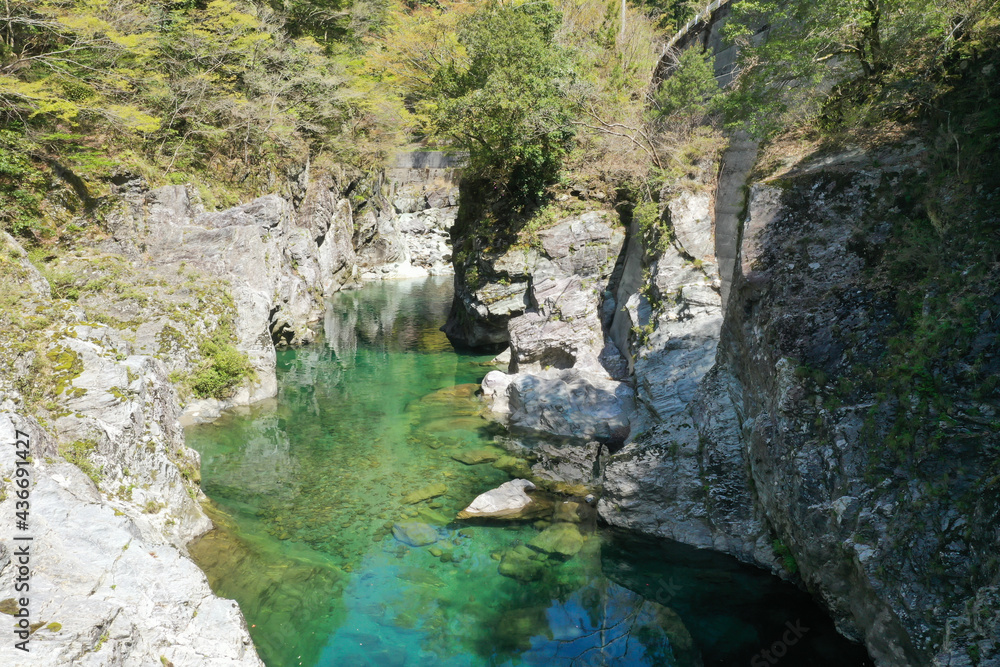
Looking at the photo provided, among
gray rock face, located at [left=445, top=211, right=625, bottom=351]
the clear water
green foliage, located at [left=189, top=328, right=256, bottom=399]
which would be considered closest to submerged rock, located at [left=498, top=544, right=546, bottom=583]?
the clear water

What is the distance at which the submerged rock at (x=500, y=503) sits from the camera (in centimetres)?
958

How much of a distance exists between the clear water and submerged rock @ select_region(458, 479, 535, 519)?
246 millimetres

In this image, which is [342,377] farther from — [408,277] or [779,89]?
[408,277]

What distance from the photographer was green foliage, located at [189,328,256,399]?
1329 centimetres

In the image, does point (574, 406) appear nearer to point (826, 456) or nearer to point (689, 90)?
point (826, 456)

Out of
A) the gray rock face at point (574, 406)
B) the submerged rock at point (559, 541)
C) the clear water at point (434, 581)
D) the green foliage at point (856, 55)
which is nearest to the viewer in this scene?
the clear water at point (434, 581)

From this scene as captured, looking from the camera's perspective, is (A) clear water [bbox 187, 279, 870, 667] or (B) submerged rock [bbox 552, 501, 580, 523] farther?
(B) submerged rock [bbox 552, 501, 580, 523]

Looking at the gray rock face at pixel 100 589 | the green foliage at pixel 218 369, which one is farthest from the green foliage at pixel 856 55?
the green foliage at pixel 218 369

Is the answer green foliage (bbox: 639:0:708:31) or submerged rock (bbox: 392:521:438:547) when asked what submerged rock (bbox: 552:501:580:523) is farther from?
green foliage (bbox: 639:0:708:31)

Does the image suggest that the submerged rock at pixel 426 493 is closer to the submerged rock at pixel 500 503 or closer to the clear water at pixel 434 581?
the clear water at pixel 434 581

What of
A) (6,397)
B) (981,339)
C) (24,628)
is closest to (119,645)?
(24,628)

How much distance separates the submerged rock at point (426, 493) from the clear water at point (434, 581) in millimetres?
121

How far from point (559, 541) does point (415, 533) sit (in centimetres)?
220

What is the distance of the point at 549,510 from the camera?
970 cm
